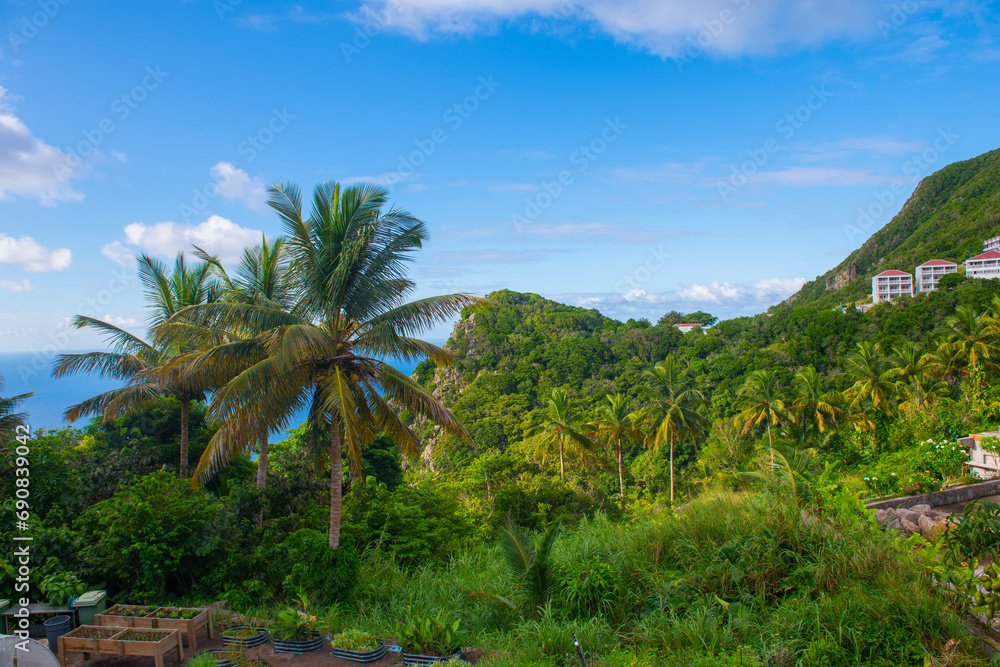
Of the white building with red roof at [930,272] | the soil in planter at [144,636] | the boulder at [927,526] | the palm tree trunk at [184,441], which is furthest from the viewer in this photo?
the white building with red roof at [930,272]

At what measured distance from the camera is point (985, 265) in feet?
180

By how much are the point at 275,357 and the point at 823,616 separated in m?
7.50

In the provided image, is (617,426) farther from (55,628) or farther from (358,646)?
(55,628)

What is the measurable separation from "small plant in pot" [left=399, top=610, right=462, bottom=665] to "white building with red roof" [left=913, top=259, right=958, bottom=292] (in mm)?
72307

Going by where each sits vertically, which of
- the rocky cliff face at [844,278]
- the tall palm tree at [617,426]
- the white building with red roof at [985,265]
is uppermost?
the rocky cliff face at [844,278]

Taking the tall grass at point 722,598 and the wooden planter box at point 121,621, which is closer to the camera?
the tall grass at point 722,598

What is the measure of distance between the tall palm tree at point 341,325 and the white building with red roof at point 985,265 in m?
64.9

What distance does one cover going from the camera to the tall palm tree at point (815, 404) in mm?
28125

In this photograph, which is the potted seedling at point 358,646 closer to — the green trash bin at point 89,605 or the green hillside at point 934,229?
the green trash bin at point 89,605

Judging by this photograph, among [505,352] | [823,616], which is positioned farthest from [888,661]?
[505,352]

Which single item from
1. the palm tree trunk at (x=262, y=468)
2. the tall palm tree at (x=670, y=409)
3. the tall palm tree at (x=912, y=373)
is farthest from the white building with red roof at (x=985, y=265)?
the palm tree trunk at (x=262, y=468)

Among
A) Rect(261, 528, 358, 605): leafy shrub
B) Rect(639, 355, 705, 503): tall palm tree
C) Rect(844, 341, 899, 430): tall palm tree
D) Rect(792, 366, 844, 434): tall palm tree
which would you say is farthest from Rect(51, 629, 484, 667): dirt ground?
Rect(792, 366, 844, 434): tall palm tree

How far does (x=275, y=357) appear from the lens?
831 centimetres

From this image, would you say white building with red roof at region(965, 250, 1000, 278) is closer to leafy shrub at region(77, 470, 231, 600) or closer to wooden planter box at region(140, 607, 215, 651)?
leafy shrub at region(77, 470, 231, 600)
